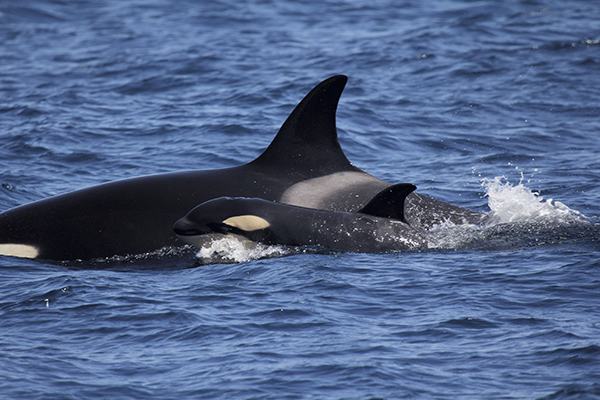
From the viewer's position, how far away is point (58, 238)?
10148 millimetres

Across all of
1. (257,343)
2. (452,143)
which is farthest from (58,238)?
(452,143)

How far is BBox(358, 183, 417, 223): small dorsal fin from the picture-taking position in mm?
9809

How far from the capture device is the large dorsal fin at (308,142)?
34.3 feet

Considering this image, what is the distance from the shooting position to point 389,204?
33.0 feet

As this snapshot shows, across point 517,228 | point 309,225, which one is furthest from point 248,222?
point 517,228

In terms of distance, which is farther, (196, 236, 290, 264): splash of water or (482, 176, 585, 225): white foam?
(482, 176, 585, 225): white foam

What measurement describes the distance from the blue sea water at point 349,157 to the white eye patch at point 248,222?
40 centimetres

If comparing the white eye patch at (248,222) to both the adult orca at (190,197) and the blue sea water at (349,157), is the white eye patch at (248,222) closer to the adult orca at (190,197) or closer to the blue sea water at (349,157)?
the blue sea water at (349,157)

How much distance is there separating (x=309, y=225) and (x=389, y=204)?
1124 millimetres

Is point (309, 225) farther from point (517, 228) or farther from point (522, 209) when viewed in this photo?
point (522, 209)

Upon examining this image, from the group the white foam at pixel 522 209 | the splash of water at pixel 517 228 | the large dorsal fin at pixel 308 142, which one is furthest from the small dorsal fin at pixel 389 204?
the white foam at pixel 522 209

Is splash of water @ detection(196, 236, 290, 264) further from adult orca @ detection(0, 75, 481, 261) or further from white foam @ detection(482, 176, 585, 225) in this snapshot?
white foam @ detection(482, 176, 585, 225)

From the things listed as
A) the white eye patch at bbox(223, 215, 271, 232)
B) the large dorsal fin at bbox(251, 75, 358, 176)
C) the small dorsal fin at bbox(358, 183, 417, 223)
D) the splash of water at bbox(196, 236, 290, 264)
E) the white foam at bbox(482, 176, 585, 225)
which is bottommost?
the splash of water at bbox(196, 236, 290, 264)

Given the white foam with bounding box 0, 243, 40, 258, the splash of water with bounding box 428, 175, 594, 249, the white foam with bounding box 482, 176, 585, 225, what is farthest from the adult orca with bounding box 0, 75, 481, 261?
the white foam with bounding box 482, 176, 585, 225
